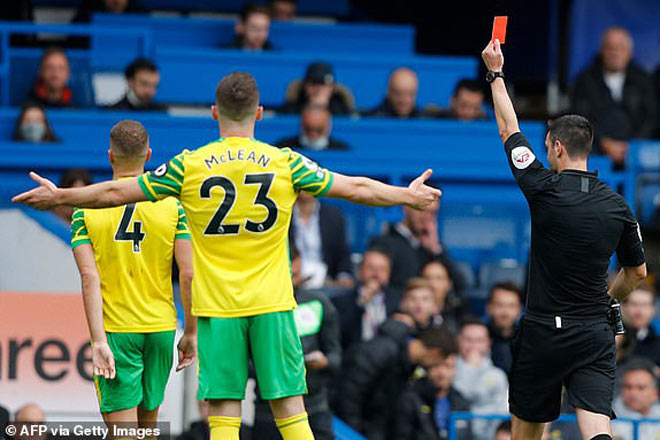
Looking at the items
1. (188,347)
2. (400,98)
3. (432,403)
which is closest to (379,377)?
(432,403)

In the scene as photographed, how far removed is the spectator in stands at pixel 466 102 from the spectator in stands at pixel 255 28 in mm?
1947

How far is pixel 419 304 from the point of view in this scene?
10.2 metres

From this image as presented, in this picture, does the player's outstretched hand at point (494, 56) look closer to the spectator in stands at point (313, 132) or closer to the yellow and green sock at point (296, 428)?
the yellow and green sock at point (296, 428)

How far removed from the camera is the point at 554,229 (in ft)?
21.9

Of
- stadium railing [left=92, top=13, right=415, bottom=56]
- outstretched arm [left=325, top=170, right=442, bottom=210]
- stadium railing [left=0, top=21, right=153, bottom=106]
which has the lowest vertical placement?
outstretched arm [left=325, top=170, right=442, bottom=210]

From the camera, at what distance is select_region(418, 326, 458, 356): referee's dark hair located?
9773 millimetres

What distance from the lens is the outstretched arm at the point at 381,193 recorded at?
6.30m

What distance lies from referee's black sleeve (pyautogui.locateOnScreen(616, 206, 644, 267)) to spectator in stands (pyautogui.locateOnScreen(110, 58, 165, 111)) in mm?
6237

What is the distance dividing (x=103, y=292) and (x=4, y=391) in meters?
1.92

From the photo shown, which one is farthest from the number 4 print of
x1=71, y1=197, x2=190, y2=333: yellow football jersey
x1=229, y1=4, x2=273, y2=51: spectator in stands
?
x1=229, y1=4, x2=273, y2=51: spectator in stands

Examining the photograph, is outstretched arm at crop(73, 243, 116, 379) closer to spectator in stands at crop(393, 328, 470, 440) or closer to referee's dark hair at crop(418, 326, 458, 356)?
spectator in stands at crop(393, 328, 470, 440)

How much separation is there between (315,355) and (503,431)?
1827mm

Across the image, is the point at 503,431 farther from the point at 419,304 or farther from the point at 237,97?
the point at 237,97

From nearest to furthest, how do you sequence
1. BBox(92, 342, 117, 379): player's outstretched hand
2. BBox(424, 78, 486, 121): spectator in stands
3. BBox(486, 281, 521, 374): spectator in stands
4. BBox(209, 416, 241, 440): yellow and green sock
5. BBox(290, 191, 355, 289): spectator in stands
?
BBox(209, 416, 241, 440): yellow and green sock → BBox(92, 342, 117, 379): player's outstretched hand → BBox(486, 281, 521, 374): spectator in stands → BBox(290, 191, 355, 289): spectator in stands → BBox(424, 78, 486, 121): spectator in stands
